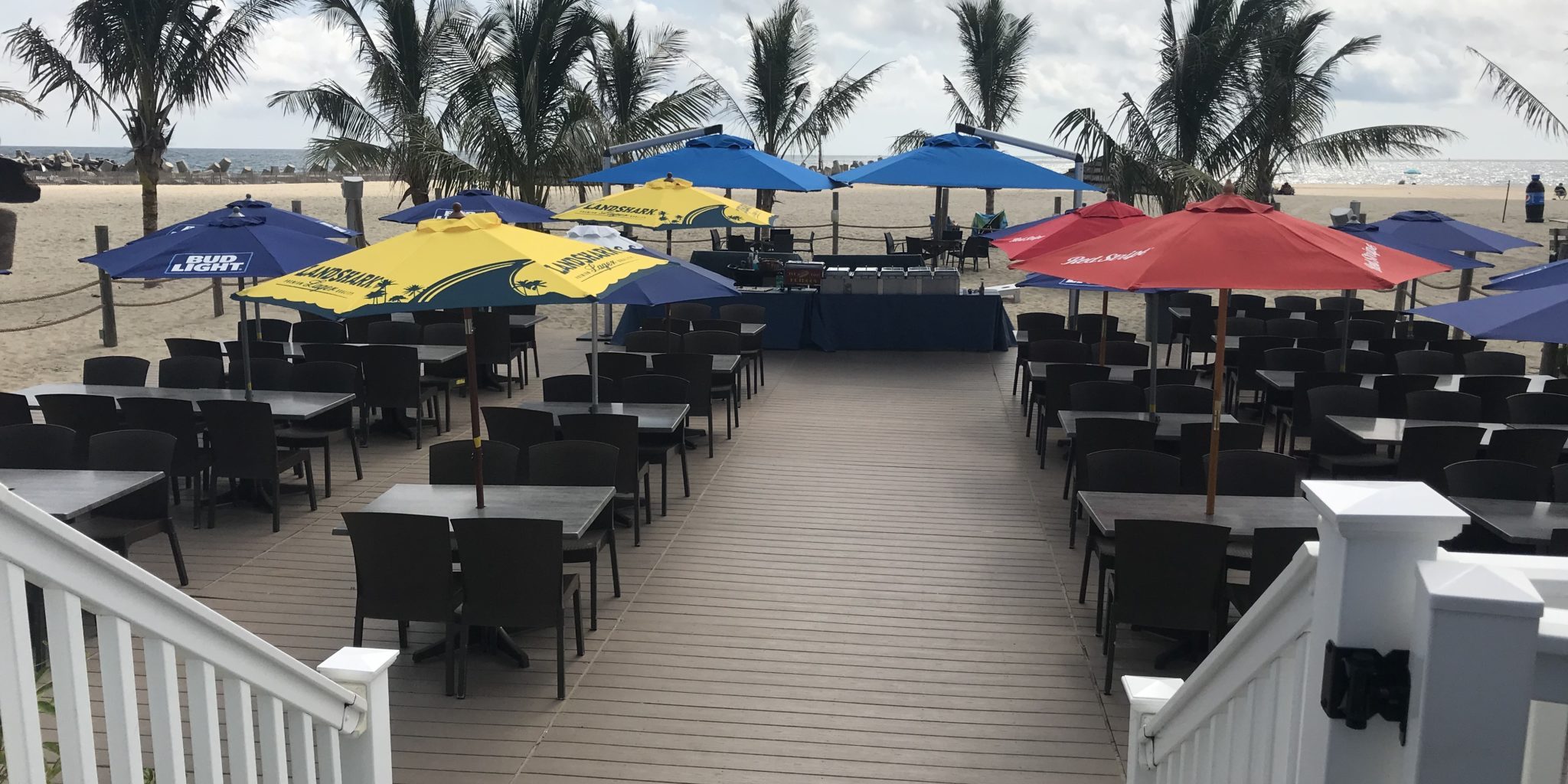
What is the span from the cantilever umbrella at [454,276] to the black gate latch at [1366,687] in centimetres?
408

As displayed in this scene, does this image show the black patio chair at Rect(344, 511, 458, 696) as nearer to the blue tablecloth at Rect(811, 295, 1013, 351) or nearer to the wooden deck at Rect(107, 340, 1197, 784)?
the wooden deck at Rect(107, 340, 1197, 784)

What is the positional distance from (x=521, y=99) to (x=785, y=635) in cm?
1416

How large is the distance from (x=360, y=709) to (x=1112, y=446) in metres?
5.72

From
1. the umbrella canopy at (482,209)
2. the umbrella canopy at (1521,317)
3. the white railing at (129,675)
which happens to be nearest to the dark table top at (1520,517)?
the umbrella canopy at (1521,317)

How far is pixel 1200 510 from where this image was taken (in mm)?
6160

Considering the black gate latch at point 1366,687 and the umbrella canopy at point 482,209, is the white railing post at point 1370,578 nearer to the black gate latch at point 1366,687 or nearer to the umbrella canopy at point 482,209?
the black gate latch at point 1366,687

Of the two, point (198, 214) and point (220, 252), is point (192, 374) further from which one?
point (198, 214)

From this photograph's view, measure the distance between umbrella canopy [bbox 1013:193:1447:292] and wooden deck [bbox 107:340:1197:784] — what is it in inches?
78.8

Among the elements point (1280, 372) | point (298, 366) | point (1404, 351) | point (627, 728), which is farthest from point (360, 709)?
point (1404, 351)

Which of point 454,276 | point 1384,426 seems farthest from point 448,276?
point 1384,426

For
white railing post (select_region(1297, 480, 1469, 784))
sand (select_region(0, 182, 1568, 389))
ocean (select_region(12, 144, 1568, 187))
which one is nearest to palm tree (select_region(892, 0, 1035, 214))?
sand (select_region(0, 182, 1568, 389))

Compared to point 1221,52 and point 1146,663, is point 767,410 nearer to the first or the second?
point 1146,663

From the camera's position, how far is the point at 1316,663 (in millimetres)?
1650

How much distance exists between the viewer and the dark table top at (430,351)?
10.2 m
